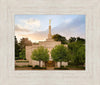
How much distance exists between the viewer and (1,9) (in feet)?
6.30

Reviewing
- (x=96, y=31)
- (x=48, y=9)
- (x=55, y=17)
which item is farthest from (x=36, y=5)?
(x=96, y=31)

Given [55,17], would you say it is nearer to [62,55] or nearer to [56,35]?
[56,35]

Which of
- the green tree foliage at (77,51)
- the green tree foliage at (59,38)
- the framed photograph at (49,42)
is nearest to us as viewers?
the framed photograph at (49,42)

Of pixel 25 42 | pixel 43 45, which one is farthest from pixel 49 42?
pixel 25 42

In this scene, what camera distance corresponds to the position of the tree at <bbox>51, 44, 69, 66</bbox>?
232 cm

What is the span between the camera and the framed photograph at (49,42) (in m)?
1.96

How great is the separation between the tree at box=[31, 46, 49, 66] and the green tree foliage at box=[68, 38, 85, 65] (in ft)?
1.72

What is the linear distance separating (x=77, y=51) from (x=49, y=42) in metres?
0.63

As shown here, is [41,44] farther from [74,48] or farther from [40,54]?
[74,48]

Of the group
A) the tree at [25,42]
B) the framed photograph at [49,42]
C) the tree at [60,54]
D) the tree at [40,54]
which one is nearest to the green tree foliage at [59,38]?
the framed photograph at [49,42]

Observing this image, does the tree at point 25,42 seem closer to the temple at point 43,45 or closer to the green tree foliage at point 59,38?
the temple at point 43,45

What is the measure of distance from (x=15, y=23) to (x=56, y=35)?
0.89 meters

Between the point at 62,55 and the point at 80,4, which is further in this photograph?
the point at 62,55

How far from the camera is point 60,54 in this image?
2.37m
